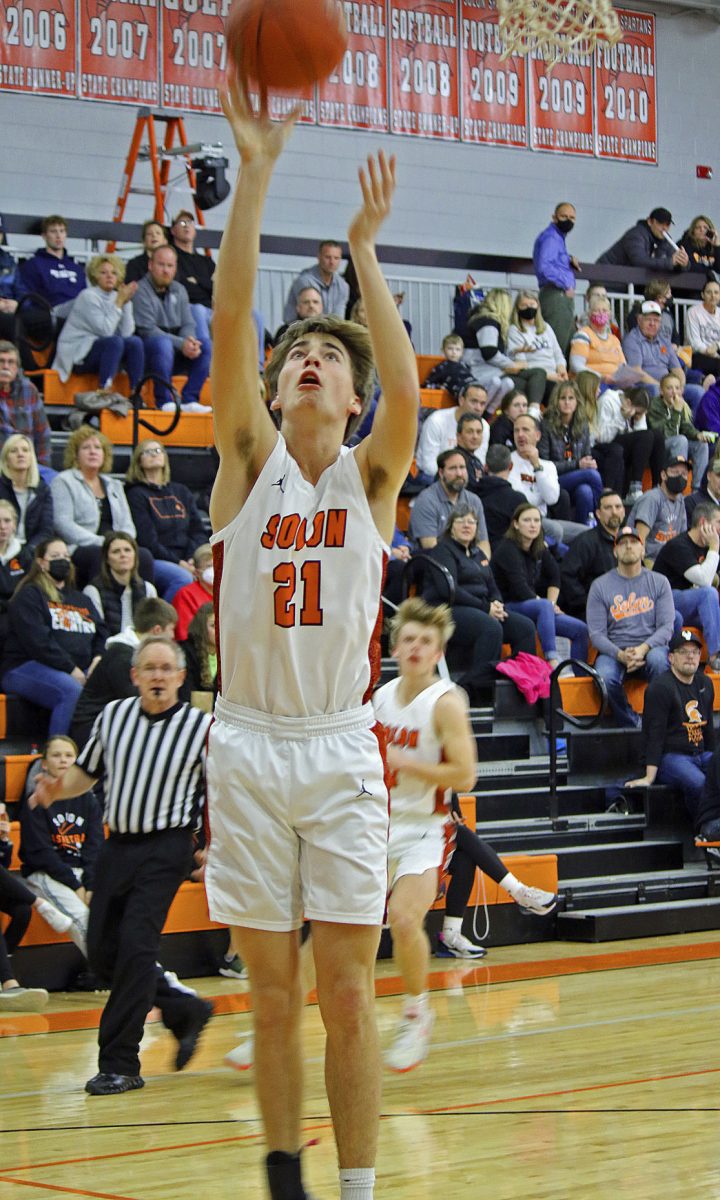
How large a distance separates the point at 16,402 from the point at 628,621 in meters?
4.27

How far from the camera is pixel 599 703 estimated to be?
1123 centimetres

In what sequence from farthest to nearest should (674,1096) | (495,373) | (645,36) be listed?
(645,36), (495,373), (674,1096)

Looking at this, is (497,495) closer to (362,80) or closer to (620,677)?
(620,677)

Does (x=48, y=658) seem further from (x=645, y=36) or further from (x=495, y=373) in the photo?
(x=645, y=36)

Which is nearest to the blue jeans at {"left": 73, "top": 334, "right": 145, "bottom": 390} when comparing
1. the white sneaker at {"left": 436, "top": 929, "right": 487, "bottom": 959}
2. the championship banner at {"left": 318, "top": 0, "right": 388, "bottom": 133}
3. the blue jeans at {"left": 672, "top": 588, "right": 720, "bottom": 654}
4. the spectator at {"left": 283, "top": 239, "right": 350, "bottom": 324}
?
the spectator at {"left": 283, "top": 239, "right": 350, "bottom": 324}

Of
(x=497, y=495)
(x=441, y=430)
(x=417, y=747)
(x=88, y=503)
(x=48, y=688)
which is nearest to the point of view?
(x=417, y=747)

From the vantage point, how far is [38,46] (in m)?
15.0

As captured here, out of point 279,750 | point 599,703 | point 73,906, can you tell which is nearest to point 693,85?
point 599,703

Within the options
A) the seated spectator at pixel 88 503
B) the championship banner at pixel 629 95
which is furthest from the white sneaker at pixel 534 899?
the championship banner at pixel 629 95

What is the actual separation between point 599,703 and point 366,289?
805cm

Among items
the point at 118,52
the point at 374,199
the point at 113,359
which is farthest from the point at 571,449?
the point at 374,199

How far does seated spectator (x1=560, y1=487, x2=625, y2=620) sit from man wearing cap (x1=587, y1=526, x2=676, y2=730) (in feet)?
2.04

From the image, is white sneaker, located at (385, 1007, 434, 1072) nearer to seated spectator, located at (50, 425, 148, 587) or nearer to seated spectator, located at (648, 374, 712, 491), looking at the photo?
seated spectator, located at (50, 425, 148, 587)

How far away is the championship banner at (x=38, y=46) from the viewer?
14.9 m
